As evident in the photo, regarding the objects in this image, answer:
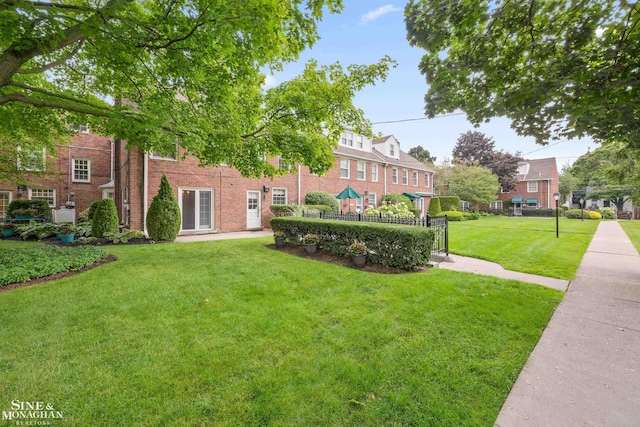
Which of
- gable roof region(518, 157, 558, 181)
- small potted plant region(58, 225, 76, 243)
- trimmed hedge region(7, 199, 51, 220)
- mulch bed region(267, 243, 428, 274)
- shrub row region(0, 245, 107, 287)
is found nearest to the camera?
shrub row region(0, 245, 107, 287)

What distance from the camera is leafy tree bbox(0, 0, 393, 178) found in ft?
13.1

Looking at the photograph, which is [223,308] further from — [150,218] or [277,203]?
[277,203]

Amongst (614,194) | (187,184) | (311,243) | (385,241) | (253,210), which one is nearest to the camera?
(385,241)

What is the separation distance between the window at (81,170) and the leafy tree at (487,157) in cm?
4138

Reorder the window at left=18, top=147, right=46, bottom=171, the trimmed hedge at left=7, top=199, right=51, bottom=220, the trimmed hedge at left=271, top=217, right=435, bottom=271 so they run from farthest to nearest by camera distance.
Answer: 1. the trimmed hedge at left=7, top=199, right=51, bottom=220
2. the window at left=18, top=147, right=46, bottom=171
3. the trimmed hedge at left=271, top=217, right=435, bottom=271

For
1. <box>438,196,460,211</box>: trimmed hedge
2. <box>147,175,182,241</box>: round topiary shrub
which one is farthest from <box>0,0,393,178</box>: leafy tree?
<box>438,196,460,211</box>: trimmed hedge

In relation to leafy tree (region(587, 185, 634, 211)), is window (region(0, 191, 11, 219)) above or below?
below

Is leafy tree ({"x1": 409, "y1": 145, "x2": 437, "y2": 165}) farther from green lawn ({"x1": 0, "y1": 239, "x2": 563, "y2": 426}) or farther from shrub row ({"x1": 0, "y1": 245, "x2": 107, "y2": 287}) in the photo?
shrub row ({"x1": 0, "y1": 245, "x2": 107, "y2": 287})

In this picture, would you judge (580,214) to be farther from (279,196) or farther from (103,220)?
(103,220)

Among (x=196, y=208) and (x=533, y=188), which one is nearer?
(x=196, y=208)

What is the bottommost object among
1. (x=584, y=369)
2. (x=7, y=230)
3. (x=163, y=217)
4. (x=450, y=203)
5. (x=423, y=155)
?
(x=584, y=369)

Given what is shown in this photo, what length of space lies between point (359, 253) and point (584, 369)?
14.5 ft

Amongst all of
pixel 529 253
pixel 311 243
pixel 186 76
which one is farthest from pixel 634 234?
pixel 186 76

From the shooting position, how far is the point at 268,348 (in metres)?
3.05
